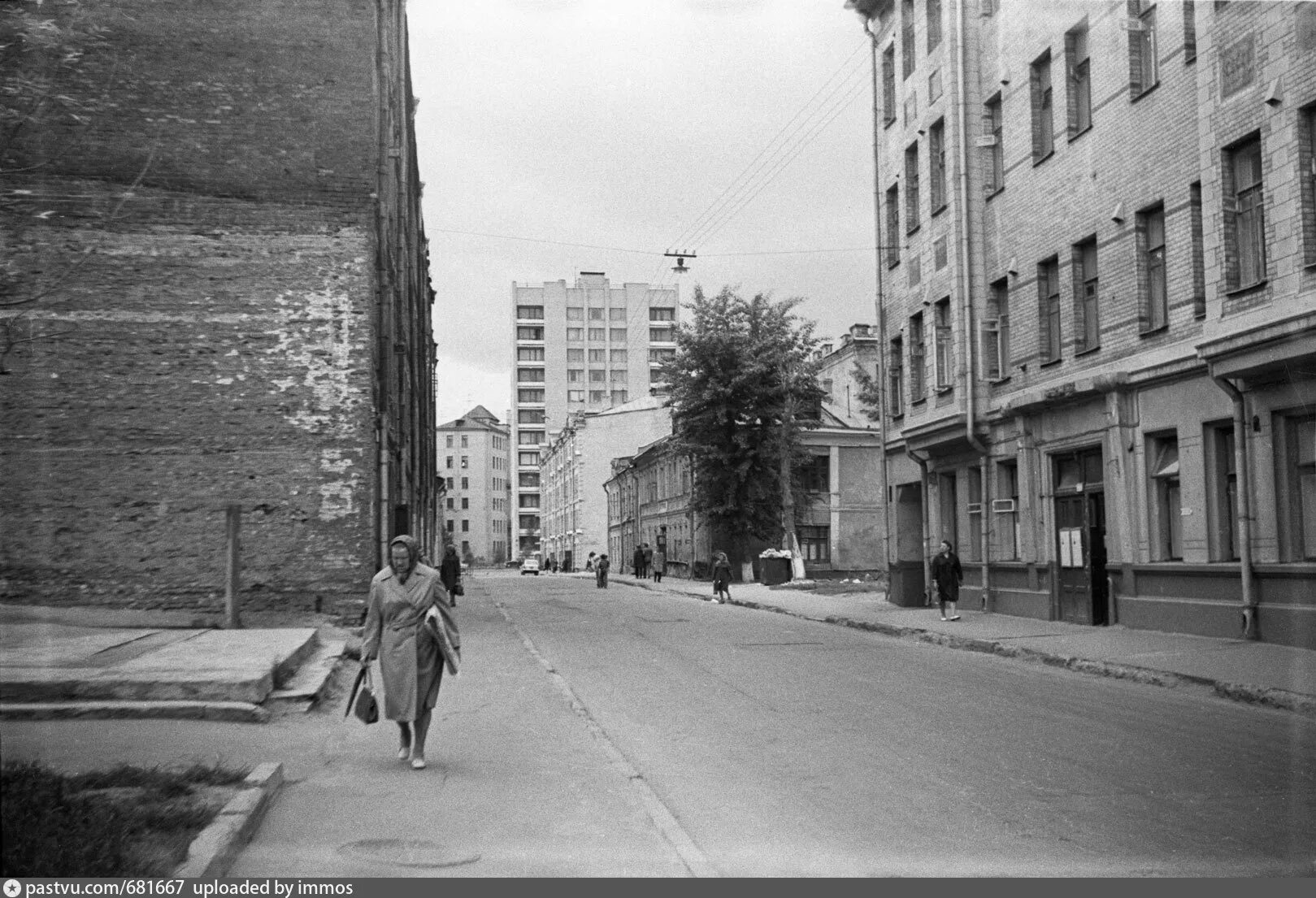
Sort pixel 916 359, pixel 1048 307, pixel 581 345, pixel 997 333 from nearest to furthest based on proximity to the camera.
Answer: pixel 1048 307
pixel 997 333
pixel 916 359
pixel 581 345

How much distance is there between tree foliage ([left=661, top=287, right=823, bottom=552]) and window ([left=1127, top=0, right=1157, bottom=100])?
26.7 m

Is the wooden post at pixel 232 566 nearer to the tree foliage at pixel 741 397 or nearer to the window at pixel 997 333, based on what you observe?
the window at pixel 997 333

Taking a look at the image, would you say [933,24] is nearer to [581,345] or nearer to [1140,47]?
[1140,47]

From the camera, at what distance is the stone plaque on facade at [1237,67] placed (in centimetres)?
1688

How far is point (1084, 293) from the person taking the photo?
72.7 feet

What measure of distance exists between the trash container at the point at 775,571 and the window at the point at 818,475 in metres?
8.72

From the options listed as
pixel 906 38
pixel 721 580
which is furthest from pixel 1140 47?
pixel 721 580

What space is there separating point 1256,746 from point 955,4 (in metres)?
19.9

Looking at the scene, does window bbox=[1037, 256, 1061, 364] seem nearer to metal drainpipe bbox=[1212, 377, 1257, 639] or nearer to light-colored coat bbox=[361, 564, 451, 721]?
metal drainpipe bbox=[1212, 377, 1257, 639]

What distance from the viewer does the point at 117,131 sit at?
21.3 m

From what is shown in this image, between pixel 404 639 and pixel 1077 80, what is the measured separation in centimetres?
1784

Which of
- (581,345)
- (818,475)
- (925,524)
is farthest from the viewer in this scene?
(581,345)

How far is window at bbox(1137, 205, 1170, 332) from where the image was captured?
19703 mm
